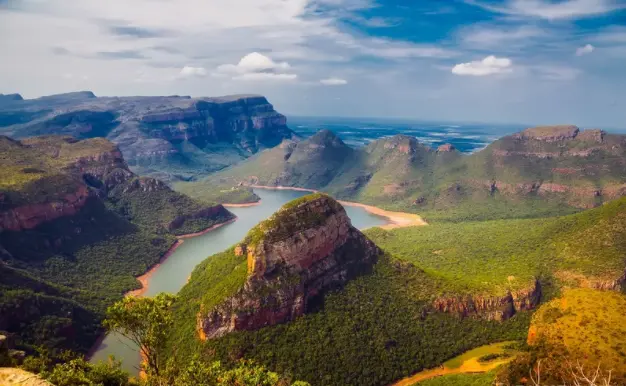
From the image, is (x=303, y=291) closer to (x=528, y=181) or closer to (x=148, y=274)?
Answer: (x=148, y=274)

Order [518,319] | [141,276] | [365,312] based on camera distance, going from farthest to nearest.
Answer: [141,276]
[518,319]
[365,312]

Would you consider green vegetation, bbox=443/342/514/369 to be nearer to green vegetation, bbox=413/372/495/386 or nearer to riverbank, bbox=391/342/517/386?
riverbank, bbox=391/342/517/386

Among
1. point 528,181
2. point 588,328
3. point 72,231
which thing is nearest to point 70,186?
point 72,231

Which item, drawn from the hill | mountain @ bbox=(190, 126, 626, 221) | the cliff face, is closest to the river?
the cliff face

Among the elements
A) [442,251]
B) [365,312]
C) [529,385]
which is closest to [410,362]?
[365,312]

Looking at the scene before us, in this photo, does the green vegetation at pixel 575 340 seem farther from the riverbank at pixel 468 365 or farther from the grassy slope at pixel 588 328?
the riverbank at pixel 468 365

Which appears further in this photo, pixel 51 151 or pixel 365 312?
pixel 51 151

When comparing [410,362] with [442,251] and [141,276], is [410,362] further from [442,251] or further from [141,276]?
[141,276]
